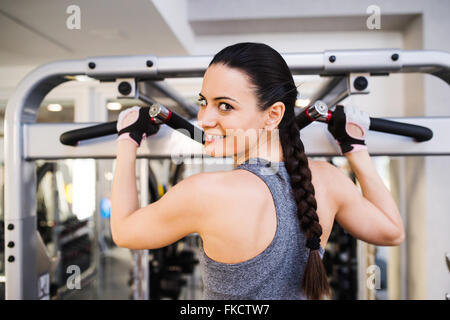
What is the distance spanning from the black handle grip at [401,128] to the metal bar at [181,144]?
40mm

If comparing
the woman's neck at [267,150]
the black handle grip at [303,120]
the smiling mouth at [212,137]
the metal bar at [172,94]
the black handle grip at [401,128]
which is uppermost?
the metal bar at [172,94]

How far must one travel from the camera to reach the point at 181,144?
0.93 metres

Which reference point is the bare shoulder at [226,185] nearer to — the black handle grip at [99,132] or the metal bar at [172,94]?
the black handle grip at [99,132]

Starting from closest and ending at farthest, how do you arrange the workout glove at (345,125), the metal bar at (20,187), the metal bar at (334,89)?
the workout glove at (345,125) < the metal bar at (20,187) < the metal bar at (334,89)

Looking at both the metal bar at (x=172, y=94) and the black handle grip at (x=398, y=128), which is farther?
the metal bar at (x=172, y=94)

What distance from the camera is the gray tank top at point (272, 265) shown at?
0.67 metres

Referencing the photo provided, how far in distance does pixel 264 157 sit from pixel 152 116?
0.31m

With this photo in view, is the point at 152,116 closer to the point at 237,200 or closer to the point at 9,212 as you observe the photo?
the point at 237,200

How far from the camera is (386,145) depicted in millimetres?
906

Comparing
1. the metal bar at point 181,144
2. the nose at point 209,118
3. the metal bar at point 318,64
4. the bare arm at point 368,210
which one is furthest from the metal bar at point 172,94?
the bare arm at point 368,210

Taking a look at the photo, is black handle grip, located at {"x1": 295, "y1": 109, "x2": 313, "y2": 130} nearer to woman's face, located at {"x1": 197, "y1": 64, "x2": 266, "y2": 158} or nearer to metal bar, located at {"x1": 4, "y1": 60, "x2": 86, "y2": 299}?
woman's face, located at {"x1": 197, "y1": 64, "x2": 266, "y2": 158}

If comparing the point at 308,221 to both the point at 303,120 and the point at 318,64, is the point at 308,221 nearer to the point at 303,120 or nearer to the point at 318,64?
the point at 303,120
